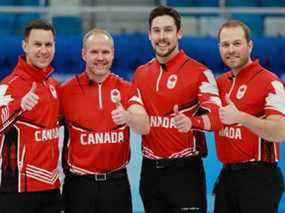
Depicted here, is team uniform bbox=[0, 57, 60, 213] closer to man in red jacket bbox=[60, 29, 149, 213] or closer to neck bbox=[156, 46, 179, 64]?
man in red jacket bbox=[60, 29, 149, 213]

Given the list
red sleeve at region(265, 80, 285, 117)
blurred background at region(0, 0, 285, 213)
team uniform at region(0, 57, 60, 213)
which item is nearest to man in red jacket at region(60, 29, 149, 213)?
team uniform at region(0, 57, 60, 213)

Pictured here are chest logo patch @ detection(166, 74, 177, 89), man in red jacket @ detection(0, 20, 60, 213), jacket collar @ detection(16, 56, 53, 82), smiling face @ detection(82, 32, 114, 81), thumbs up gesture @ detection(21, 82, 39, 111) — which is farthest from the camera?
chest logo patch @ detection(166, 74, 177, 89)

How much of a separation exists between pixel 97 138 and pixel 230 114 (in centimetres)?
96

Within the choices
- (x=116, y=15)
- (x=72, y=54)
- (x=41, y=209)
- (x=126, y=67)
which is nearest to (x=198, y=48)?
(x=126, y=67)

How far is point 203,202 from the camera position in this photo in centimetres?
472

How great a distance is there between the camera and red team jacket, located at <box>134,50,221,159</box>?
4.65 m

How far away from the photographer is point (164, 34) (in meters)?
4.65

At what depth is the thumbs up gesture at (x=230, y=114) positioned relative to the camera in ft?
13.8

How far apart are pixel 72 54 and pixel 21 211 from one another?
5.51 meters

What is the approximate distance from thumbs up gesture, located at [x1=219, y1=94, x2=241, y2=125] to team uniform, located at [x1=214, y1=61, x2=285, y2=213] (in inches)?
10.8

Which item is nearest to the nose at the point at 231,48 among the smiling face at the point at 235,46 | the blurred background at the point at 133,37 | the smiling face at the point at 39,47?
the smiling face at the point at 235,46

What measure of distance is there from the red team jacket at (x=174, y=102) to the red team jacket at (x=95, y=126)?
0.17m

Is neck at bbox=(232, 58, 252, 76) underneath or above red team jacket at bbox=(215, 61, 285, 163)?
above

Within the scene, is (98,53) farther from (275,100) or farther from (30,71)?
(275,100)
